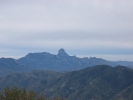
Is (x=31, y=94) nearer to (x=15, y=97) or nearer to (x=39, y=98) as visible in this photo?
(x=15, y=97)

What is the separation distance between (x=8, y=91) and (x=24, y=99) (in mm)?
9669

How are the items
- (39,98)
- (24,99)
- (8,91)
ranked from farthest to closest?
1. (39,98)
2. (8,91)
3. (24,99)

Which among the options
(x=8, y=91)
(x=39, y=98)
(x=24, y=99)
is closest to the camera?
Answer: (x=24, y=99)

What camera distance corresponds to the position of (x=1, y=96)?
279ft

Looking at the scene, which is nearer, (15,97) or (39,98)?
(15,97)

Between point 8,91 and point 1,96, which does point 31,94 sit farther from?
point 1,96

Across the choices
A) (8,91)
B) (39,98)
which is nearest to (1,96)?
(8,91)

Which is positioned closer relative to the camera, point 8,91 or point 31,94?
point 31,94

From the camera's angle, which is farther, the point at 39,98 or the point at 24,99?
the point at 39,98

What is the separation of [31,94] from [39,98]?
12.6 meters

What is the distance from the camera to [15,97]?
78250 millimetres

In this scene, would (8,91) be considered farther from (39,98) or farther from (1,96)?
(39,98)

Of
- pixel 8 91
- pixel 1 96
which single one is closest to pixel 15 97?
pixel 8 91

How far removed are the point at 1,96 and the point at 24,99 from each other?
15548 millimetres
